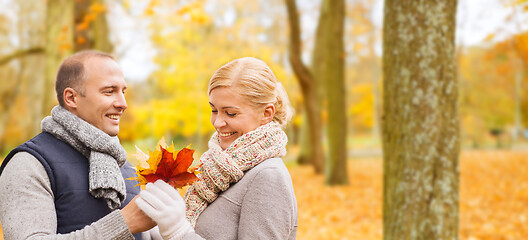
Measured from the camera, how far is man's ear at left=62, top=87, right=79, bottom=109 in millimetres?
2125

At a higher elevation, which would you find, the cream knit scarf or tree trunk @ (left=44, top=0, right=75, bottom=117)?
tree trunk @ (left=44, top=0, right=75, bottom=117)

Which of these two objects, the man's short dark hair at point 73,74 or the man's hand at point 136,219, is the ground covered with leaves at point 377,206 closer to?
the man's hand at point 136,219

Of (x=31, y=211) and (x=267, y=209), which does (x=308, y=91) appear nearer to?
(x=267, y=209)

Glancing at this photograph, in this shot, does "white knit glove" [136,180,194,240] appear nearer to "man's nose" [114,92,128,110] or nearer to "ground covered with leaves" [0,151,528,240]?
"man's nose" [114,92,128,110]

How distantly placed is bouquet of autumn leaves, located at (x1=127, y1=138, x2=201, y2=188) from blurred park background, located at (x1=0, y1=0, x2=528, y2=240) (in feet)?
2.97

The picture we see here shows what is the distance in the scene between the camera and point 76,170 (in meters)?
2.04

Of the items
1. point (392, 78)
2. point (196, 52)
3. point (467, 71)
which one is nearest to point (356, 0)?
point (196, 52)

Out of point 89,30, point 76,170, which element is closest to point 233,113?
point 76,170

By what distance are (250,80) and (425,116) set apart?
2.35m

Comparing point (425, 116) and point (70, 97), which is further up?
point (70, 97)

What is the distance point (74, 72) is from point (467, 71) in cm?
3347

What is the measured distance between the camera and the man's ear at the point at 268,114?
208 cm

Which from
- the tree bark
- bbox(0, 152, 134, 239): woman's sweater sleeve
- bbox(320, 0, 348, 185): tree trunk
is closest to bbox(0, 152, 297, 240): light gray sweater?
bbox(0, 152, 134, 239): woman's sweater sleeve

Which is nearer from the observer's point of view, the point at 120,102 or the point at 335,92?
the point at 120,102
